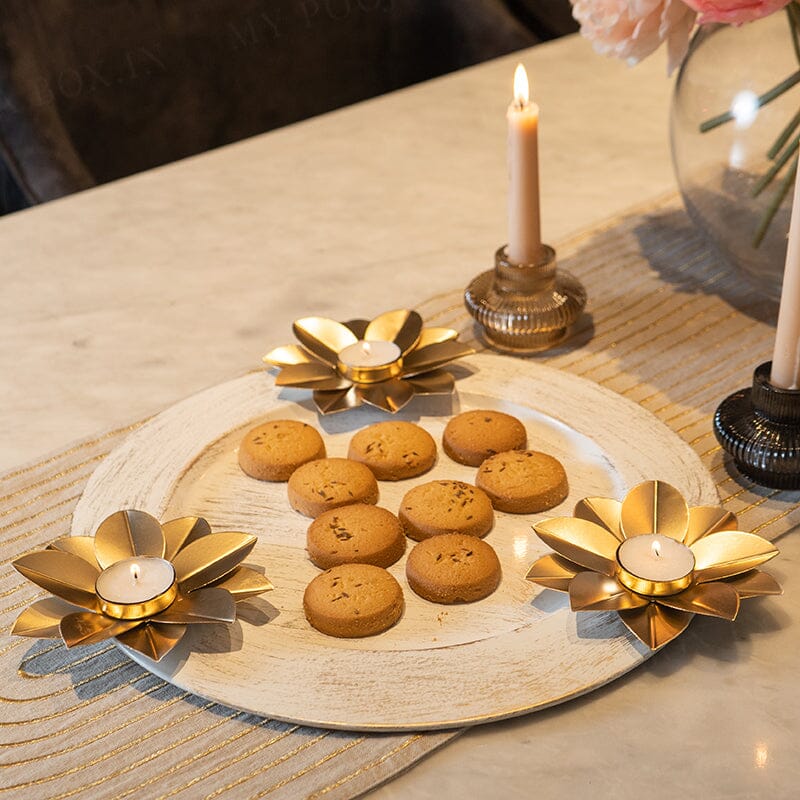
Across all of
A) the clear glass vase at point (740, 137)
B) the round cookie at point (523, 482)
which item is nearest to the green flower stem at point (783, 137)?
the clear glass vase at point (740, 137)

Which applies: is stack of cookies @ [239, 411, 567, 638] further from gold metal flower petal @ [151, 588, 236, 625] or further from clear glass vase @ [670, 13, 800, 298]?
clear glass vase @ [670, 13, 800, 298]

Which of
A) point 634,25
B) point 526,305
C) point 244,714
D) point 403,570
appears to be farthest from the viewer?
point 526,305

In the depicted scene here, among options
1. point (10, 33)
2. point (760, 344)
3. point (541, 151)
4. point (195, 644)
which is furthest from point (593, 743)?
point (10, 33)

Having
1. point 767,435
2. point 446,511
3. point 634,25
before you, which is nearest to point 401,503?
point 446,511

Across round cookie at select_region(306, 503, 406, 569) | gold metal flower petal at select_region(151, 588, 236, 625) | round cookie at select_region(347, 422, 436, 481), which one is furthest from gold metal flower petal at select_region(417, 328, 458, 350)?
gold metal flower petal at select_region(151, 588, 236, 625)

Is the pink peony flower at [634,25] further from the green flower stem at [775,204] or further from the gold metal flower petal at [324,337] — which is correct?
the gold metal flower petal at [324,337]

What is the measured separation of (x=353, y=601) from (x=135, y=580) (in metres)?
0.12

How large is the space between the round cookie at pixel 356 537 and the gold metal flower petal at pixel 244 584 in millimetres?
49

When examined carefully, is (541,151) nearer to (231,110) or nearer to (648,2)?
(648,2)

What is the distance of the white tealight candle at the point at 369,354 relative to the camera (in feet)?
2.77

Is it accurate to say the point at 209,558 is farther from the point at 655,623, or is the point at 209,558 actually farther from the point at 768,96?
the point at 768,96

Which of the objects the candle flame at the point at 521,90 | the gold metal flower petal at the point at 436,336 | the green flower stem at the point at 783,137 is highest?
the candle flame at the point at 521,90

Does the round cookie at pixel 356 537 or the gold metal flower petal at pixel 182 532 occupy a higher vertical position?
the gold metal flower petal at pixel 182 532

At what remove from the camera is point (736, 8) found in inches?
28.6
